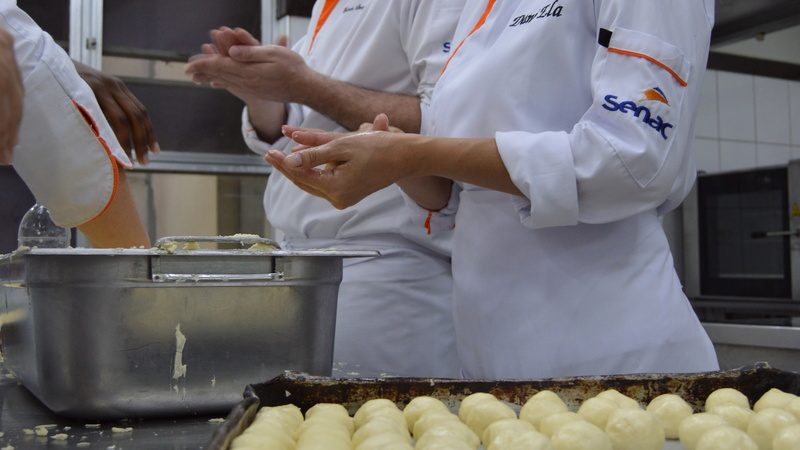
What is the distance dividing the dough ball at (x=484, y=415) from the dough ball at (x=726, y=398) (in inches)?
8.7

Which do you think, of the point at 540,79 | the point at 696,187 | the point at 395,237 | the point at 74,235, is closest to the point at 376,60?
the point at 395,237

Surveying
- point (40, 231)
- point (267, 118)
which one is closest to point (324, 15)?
point (267, 118)

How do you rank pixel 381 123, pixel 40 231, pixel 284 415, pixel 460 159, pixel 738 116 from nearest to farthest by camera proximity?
1. pixel 284 415
2. pixel 460 159
3. pixel 381 123
4. pixel 40 231
5. pixel 738 116

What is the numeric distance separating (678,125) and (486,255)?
0.32 meters

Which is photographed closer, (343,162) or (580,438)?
(580,438)

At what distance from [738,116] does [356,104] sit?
3313 mm

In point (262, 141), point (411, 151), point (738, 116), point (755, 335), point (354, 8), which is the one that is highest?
point (738, 116)

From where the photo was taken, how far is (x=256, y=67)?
141 centimetres

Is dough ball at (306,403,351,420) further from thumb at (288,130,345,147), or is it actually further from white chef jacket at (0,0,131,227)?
white chef jacket at (0,0,131,227)

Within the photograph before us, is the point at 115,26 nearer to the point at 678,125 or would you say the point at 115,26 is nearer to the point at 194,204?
the point at 194,204

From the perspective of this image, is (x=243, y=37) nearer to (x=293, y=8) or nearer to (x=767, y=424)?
(x=767, y=424)

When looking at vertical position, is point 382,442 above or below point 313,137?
below

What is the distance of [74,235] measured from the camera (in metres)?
2.87

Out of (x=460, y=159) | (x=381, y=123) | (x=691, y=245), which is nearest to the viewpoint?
(x=460, y=159)
